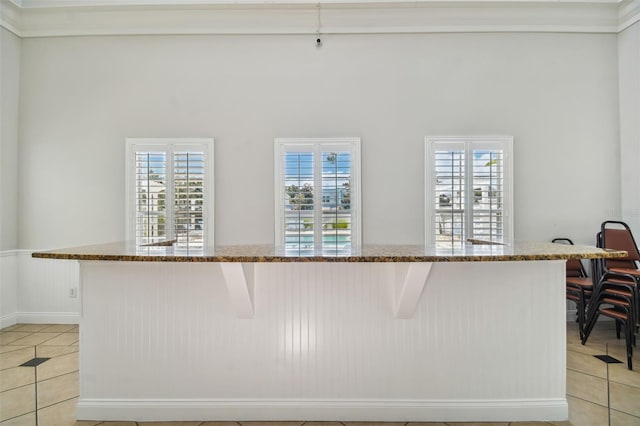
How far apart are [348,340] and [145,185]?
3.01 metres

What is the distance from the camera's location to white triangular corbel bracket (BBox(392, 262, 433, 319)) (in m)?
1.61

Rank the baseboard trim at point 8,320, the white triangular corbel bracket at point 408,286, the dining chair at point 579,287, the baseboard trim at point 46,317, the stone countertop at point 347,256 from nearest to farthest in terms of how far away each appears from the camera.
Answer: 1. the stone countertop at point 347,256
2. the white triangular corbel bracket at point 408,286
3. the dining chair at point 579,287
4. the baseboard trim at point 8,320
5. the baseboard trim at point 46,317

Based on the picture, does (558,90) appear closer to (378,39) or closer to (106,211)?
(378,39)

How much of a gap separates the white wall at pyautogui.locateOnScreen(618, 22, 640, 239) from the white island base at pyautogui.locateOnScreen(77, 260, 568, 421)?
2768mm

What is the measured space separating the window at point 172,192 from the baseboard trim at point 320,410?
1942 millimetres

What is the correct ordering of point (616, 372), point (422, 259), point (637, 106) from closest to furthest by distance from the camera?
point (422, 259)
point (616, 372)
point (637, 106)

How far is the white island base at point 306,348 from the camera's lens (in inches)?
70.4

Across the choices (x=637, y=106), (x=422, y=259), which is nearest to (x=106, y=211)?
(x=422, y=259)

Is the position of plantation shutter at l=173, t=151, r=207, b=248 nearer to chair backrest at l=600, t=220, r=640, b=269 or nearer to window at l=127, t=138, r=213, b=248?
window at l=127, t=138, r=213, b=248

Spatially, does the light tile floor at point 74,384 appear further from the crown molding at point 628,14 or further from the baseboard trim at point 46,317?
the crown molding at point 628,14

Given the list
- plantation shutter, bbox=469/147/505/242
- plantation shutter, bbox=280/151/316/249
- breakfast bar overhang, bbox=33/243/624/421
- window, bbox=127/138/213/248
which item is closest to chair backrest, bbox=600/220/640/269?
plantation shutter, bbox=469/147/505/242

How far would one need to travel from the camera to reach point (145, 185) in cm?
359

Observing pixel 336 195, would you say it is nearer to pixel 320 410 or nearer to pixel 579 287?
pixel 320 410

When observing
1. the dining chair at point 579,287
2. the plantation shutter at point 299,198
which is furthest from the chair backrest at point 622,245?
the plantation shutter at point 299,198
